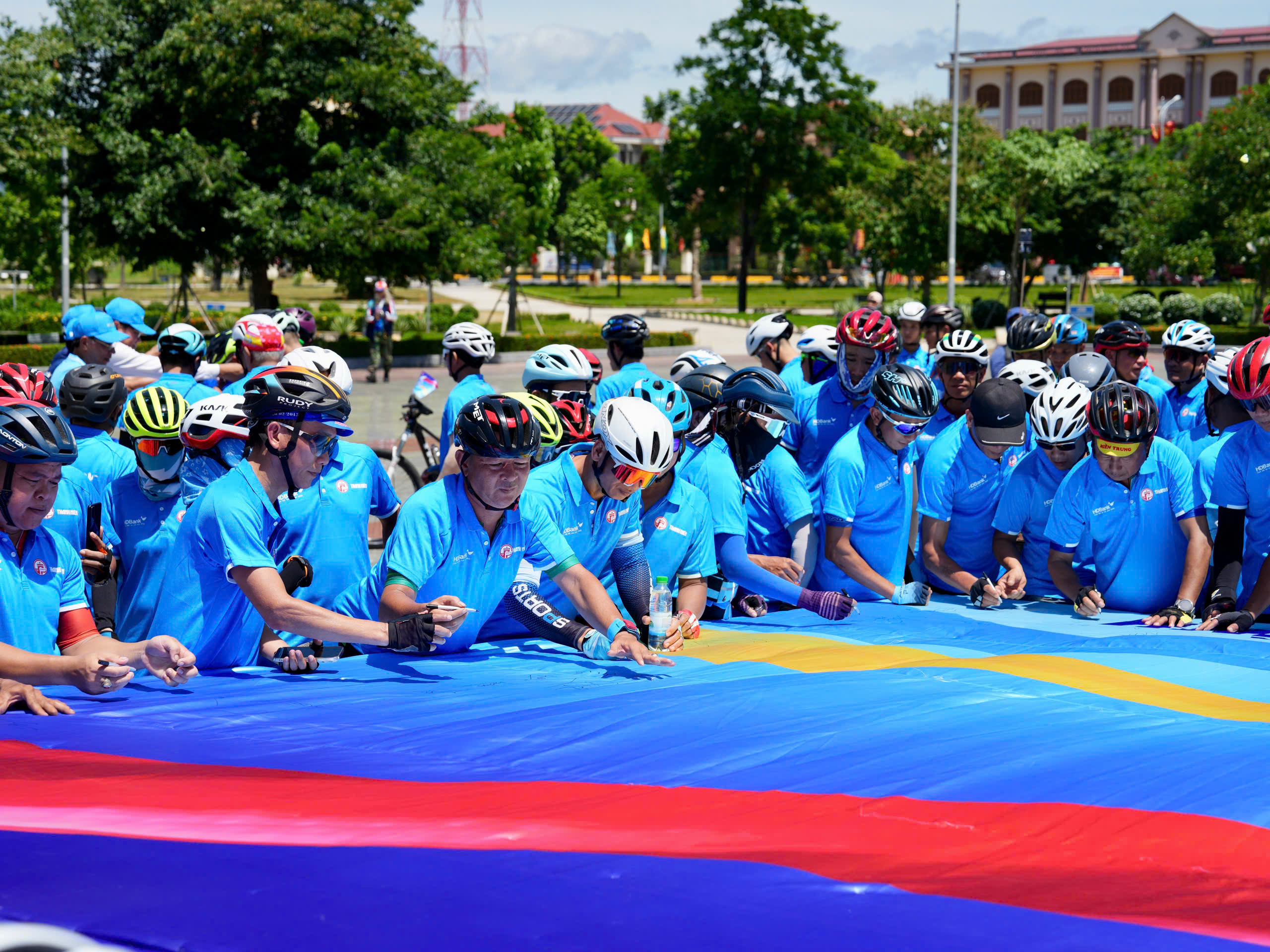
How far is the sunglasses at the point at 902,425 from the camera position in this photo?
760cm

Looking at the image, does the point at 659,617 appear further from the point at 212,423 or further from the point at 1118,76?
the point at 1118,76

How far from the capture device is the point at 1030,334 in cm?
1094

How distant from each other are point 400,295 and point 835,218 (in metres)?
31.0

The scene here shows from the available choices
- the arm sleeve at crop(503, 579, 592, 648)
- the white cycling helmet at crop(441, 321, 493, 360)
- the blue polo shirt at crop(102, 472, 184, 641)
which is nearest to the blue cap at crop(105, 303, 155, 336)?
the white cycling helmet at crop(441, 321, 493, 360)

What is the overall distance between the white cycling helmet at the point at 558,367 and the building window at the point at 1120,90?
123372mm

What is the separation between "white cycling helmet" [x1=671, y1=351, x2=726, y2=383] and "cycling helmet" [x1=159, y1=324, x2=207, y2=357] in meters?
3.21

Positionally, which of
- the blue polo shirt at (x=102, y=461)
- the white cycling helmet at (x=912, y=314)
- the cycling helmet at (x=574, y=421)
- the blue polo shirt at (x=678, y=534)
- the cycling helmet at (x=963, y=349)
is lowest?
the blue polo shirt at (x=678, y=534)

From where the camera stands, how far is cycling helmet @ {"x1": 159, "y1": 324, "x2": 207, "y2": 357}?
359 inches

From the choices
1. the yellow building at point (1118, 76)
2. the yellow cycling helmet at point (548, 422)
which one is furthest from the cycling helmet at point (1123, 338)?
the yellow building at point (1118, 76)

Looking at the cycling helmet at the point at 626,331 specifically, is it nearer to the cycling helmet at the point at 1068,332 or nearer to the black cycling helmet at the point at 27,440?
the cycling helmet at the point at 1068,332

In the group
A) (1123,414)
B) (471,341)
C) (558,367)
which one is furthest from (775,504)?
(471,341)

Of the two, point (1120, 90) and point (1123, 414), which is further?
point (1120, 90)

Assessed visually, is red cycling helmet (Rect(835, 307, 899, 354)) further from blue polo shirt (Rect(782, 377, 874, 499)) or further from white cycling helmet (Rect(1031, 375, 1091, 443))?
white cycling helmet (Rect(1031, 375, 1091, 443))

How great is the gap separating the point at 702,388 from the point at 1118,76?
126m
